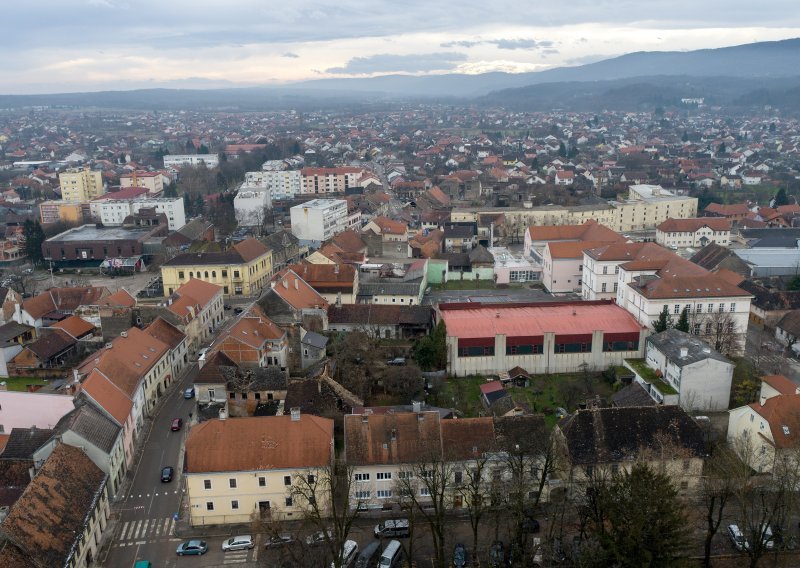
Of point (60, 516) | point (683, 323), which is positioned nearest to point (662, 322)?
point (683, 323)

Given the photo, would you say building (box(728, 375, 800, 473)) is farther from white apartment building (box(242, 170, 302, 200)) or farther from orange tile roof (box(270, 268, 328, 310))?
white apartment building (box(242, 170, 302, 200))

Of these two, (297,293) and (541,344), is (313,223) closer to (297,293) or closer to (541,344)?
(297,293)

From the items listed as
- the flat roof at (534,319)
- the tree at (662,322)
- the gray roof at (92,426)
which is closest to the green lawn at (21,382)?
the gray roof at (92,426)

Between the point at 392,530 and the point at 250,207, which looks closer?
the point at 392,530

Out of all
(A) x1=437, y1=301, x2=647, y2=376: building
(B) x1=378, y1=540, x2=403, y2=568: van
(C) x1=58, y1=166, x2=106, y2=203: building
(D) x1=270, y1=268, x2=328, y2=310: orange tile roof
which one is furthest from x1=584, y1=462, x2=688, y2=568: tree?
(C) x1=58, y1=166, x2=106, y2=203: building

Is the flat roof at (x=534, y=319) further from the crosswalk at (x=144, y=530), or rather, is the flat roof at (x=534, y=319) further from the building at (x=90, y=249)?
the building at (x=90, y=249)

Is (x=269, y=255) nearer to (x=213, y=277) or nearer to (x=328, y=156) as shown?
(x=213, y=277)
